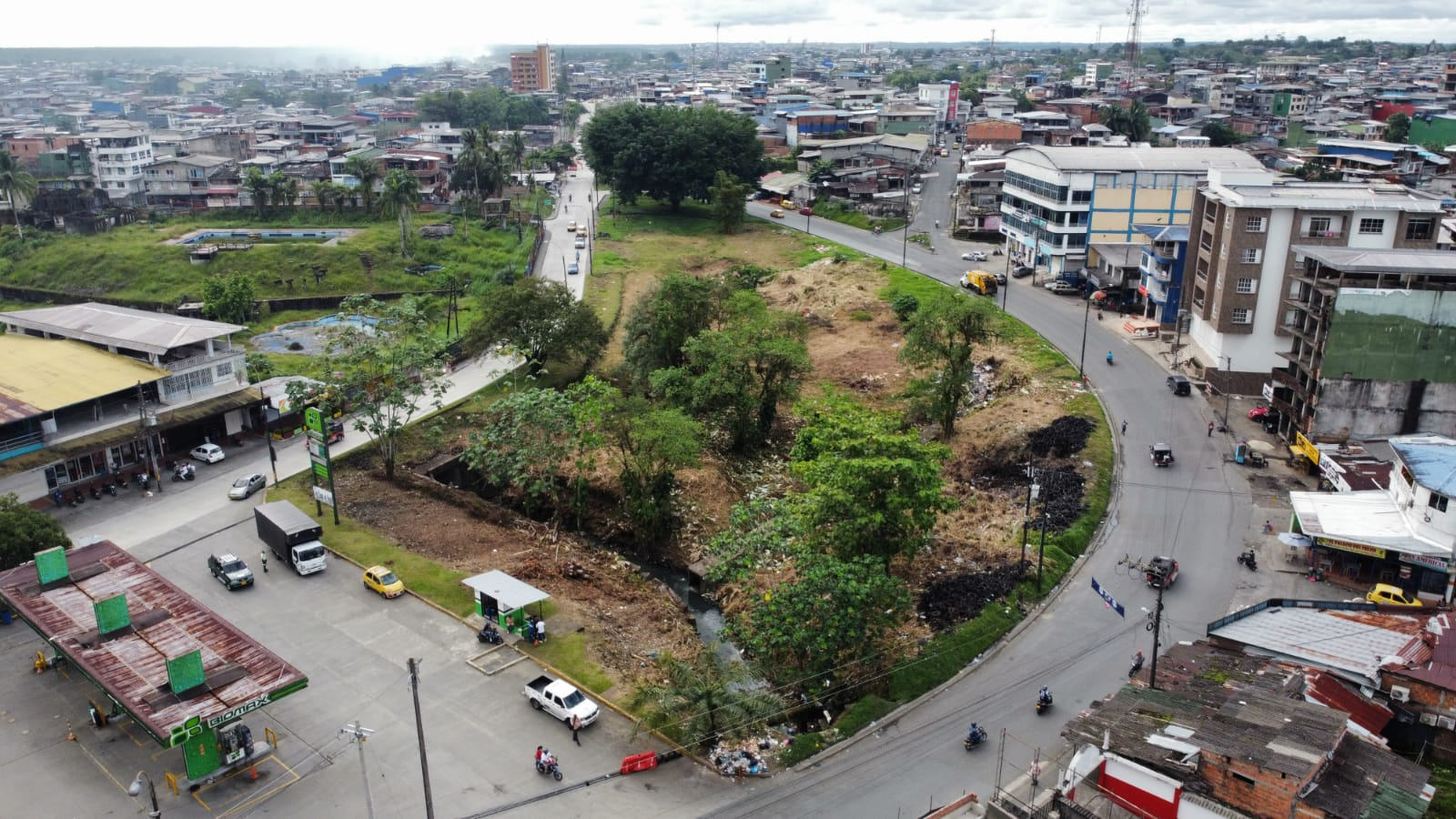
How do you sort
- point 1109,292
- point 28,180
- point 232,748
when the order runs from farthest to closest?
point 28,180
point 1109,292
point 232,748

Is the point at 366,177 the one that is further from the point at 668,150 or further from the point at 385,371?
the point at 385,371

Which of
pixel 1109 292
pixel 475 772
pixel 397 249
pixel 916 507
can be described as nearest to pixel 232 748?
pixel 475 772

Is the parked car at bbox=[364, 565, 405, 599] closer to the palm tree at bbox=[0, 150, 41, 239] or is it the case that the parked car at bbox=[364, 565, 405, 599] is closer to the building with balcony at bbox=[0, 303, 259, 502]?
the building with balcony at bbox=[0, 303, 259, 502]

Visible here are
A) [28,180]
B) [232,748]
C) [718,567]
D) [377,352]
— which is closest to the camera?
[232,748]

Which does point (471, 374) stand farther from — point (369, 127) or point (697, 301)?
point (369, 127)

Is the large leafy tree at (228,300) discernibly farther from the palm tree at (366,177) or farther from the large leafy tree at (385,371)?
the large leafy tree at (385,371)

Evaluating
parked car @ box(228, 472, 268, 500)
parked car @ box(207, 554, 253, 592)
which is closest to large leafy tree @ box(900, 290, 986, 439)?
parked car @ box(228, 472, 268, 500)

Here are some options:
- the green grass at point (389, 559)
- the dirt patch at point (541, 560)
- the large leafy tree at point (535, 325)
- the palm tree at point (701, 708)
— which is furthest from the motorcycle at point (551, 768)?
the large leafy tree at point (535, 325)

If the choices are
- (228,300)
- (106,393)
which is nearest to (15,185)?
(228,300)
